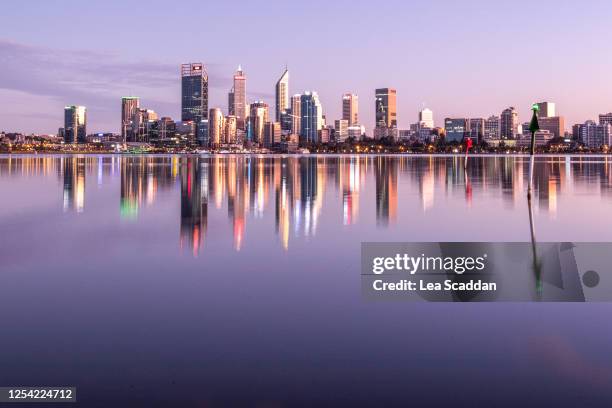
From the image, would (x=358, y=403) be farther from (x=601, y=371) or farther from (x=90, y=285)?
(x=90, y=285)

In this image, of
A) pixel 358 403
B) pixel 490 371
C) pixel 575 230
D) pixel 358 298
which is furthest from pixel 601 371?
pixel 575 230

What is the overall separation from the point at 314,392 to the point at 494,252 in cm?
971

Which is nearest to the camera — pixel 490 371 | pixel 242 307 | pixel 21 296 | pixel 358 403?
pixel 358 403

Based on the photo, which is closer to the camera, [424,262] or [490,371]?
[490,371]

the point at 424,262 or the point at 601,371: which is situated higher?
the point at 424,262

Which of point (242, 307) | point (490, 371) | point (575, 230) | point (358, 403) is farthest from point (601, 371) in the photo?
point (575, 230)

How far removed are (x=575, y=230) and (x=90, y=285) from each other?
15.1m

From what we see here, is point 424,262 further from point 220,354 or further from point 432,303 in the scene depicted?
point 220,354

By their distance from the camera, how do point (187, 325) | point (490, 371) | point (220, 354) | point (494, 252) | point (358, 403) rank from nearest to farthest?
point (358, 403) < point (490, 371) < point (220, 354) < point (187, 325) < point (494, 252)

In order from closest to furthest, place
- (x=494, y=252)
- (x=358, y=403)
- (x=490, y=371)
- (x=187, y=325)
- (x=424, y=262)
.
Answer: (x=358, y=403) < (x=490, y=371) < (x=187, y=325) < (x=424, y=262) < (x=494, y=252)

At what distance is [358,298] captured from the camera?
11477 millimetres

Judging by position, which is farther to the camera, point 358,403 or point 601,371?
point 601,371

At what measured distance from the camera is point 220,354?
8.16 metres

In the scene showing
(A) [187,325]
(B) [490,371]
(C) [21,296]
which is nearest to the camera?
(B) [490,371]
